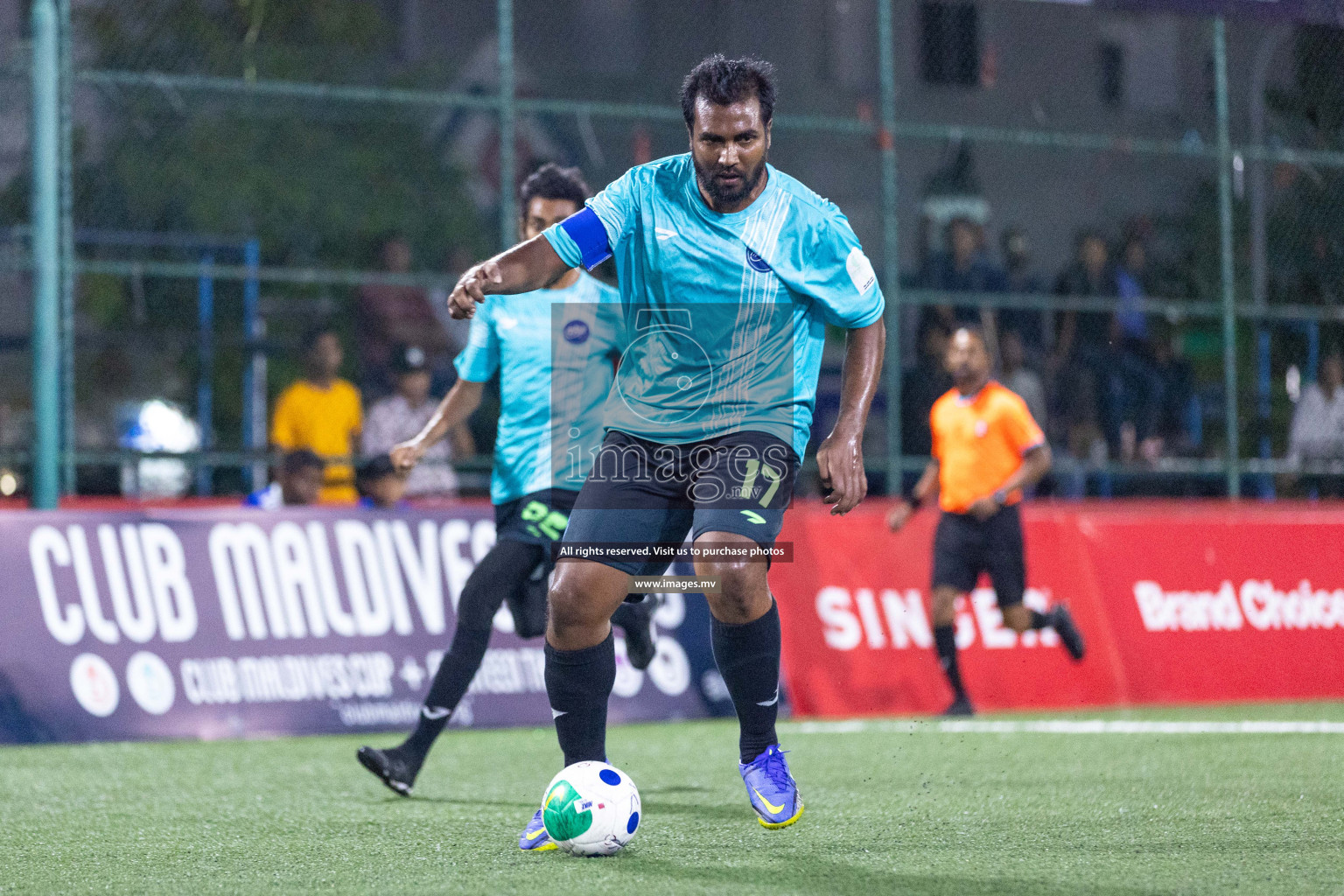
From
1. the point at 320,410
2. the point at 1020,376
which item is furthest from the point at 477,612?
the point at 1020,376

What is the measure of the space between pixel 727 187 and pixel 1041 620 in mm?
5809

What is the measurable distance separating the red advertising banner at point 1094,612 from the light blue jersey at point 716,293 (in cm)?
514

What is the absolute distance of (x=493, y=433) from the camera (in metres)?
12.3

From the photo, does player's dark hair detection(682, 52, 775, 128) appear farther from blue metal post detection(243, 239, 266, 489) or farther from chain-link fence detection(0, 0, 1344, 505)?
blue metal post detection(243, 239, 266, 489)

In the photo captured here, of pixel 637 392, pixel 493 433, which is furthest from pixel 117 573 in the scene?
pixel 637 392

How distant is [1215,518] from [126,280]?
741 cm

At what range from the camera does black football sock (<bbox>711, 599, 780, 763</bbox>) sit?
4891mm

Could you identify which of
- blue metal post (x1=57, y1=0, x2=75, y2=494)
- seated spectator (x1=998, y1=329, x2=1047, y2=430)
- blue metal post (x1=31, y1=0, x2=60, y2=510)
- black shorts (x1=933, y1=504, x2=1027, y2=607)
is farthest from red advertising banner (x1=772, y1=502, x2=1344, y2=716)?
blue metal post (x1=57, y1=0, x2=75, y2=494)

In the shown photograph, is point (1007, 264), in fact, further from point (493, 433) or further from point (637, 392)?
point (637, 392)

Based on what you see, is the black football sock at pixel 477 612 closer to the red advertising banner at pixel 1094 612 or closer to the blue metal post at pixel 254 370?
the red advertising banner at pixel 1094 612

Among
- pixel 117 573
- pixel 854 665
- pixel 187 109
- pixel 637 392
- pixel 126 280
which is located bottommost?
pixel 854 665

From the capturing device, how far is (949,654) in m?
9.73

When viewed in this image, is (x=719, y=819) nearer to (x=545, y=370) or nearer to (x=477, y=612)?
(x=477, y=612)

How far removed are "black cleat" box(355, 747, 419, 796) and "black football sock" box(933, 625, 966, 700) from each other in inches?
169
